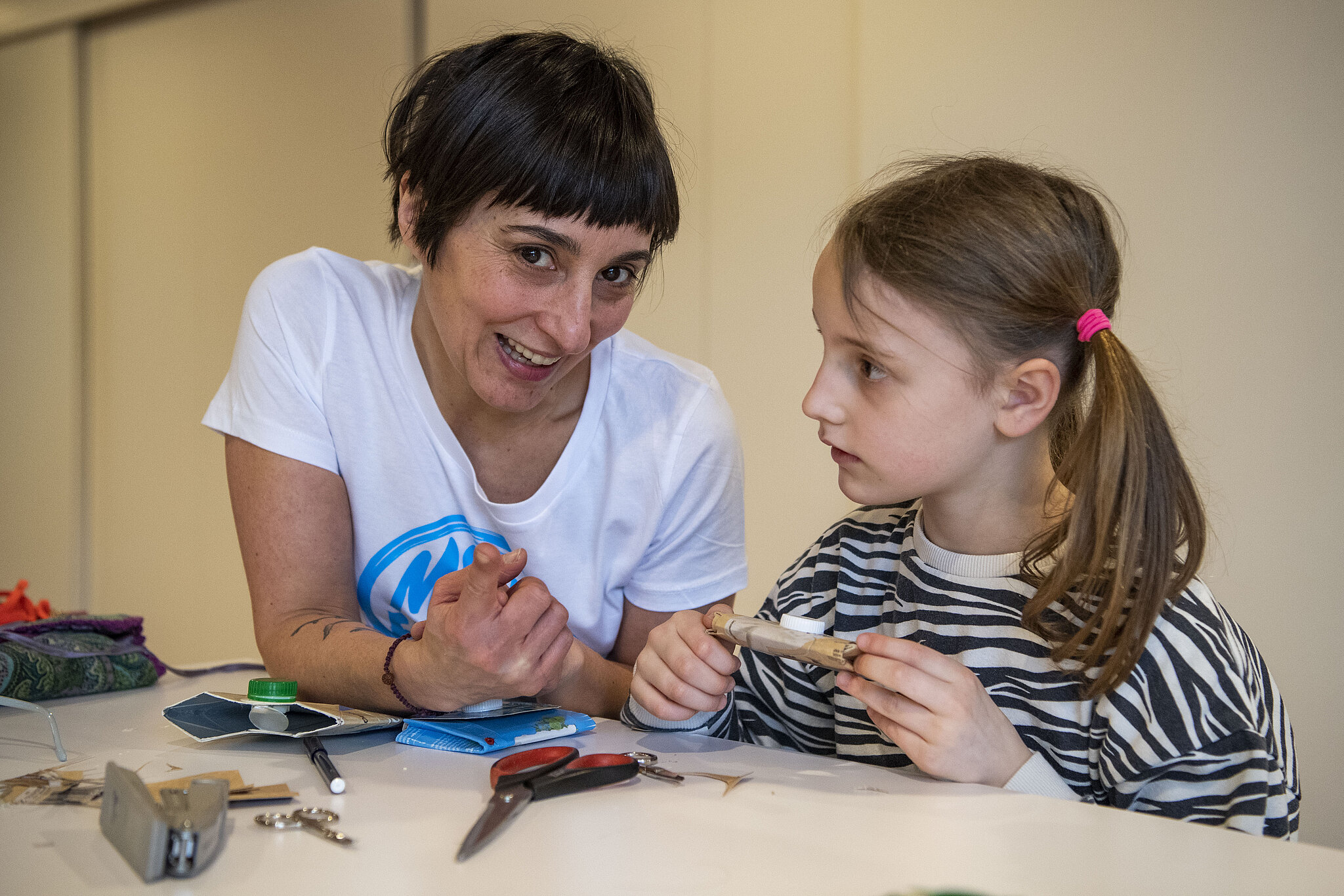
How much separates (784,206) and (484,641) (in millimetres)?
1804

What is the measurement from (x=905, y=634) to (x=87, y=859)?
2.36ft

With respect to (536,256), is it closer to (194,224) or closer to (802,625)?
(802,625)

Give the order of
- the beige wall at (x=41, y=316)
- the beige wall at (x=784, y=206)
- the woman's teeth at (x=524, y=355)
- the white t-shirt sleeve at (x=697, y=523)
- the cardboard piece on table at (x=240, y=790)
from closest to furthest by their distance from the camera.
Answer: the cardboard piece on table at (x=240, y=790) < the woman's teeth at (x=524, y=355) < the white t-shirt sleeve at (x=697, y=523) < the beige wall at (x=784, y=206) < the beige wall at (x=41, y=316)

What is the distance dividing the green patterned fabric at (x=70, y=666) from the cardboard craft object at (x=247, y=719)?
0.26m

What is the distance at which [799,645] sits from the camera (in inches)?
30.1

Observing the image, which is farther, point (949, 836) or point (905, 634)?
point (905, 634)

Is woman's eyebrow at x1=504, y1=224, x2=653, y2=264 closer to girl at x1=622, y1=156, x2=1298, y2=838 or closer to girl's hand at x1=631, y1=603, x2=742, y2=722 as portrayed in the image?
girl at x1=622, y1=156, x2=1298, y2=838

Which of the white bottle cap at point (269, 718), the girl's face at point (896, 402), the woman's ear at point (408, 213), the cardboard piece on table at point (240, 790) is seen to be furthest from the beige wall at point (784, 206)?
the cardboard piece on table at point (240, 790)

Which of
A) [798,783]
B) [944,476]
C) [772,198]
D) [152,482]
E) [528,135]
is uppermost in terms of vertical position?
[772,198]

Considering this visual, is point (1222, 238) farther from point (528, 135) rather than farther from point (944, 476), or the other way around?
point (528, 135)

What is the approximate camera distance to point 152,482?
3.41 m

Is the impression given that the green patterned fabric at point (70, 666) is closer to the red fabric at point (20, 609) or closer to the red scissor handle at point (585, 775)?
the red fabric at point (20, 609)

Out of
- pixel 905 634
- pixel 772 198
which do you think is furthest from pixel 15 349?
pixel 905 634

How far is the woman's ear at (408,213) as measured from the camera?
1.10 meters
